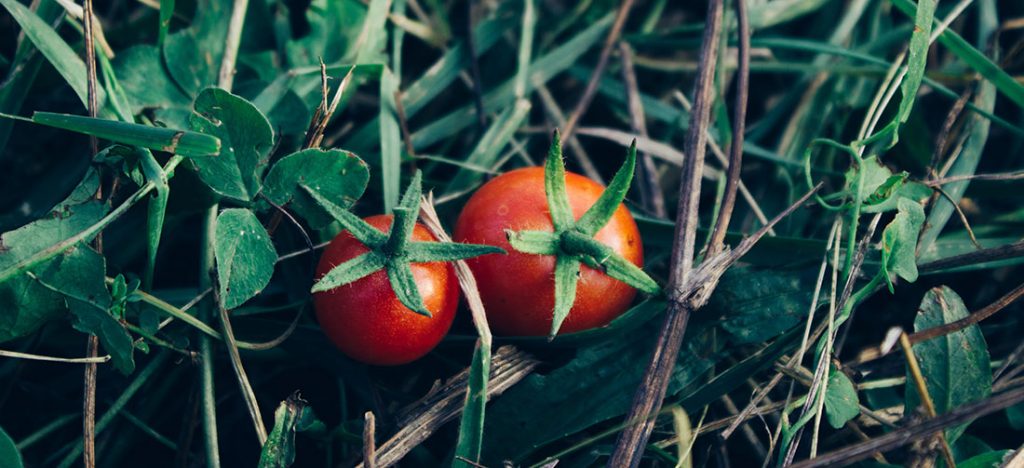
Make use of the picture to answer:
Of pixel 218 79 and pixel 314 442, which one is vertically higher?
pixel 218 79

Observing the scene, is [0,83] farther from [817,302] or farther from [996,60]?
[996,60]

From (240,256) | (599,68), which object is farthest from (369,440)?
(599,68)

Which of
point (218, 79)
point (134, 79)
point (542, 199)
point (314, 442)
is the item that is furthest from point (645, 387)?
point (134, 79)

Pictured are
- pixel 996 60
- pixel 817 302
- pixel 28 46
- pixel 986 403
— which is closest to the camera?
pixel 986 403

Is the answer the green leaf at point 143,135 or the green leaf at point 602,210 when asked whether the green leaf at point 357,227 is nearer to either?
the green leaf at point 143,135

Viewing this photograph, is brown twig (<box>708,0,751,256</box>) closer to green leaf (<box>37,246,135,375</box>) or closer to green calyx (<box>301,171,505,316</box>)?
green calyx (<box>301,171,505,316</box>)

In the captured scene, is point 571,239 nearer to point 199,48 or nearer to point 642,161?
point 642,161
